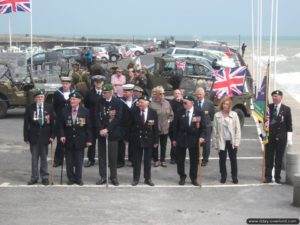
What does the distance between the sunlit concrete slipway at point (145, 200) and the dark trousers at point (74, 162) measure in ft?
0.82

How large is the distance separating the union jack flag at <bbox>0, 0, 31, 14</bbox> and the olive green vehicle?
6.87 meters

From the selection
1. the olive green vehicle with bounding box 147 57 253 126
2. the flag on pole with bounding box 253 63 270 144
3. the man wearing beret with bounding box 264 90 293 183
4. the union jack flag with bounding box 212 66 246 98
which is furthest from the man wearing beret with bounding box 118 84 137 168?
the olive green vehicle with bounding box 147 57 253 126

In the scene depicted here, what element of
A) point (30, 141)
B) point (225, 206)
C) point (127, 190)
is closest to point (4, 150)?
point (30, 141)

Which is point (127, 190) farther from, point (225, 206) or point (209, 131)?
point (209, 131)

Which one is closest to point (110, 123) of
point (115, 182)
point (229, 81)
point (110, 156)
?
point (110, 156)

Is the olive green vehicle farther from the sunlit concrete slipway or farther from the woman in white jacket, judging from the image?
the woman in white jacket

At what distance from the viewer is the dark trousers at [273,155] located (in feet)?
36.0

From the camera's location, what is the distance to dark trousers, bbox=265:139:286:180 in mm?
10984

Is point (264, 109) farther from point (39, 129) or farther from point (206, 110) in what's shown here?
point (39, 129)

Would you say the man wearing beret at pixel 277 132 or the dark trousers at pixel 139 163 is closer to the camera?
the dark trousers at pixel 139 163

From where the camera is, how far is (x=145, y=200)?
962 centimetres

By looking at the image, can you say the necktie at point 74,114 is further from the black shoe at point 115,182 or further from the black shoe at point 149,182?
the black shoe at point 149,182

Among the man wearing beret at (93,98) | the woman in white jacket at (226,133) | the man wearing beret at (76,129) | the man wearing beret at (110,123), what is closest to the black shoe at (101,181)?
the man wearing beret at (110,123)

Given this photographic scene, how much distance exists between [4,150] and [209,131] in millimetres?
5070
